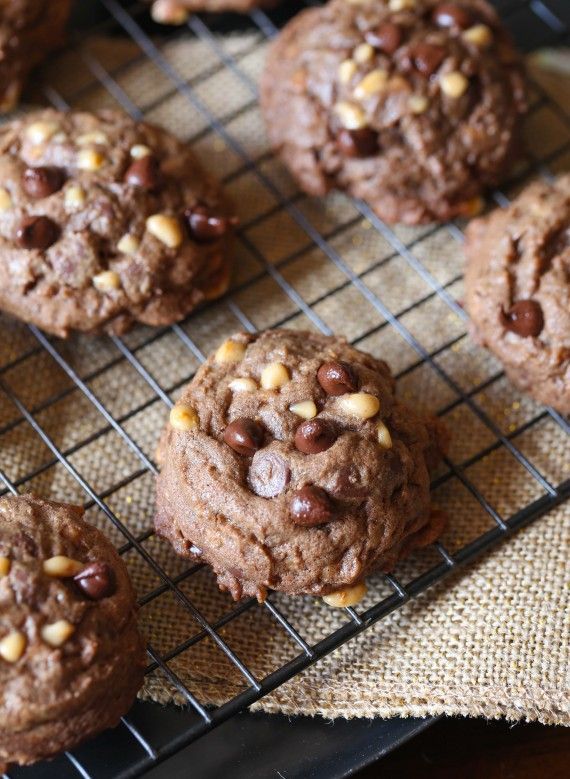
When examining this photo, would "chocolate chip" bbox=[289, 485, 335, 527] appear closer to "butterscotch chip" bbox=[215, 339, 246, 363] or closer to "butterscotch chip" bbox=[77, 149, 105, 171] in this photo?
"butterscotch chip" bbox=[215, 339, 246, 363]

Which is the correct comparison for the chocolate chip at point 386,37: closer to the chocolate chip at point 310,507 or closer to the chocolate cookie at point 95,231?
the chocolate cookie at point 95,231

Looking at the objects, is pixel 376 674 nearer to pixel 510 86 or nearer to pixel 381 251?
pixel 381 251

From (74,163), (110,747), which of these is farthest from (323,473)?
(74,163)

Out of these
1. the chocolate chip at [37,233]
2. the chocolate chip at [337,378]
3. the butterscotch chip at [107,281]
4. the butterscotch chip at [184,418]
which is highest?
the chocolate chip at [37,233]

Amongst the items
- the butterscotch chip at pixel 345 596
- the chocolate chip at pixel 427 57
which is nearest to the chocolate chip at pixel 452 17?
the chocolate chip at pixel 427 57

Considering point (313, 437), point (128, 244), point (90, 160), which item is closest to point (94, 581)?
point (313, 437)

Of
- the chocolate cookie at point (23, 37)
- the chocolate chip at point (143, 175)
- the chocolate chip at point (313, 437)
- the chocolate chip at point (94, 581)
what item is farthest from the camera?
the chocolate cookie at point (23, 37)

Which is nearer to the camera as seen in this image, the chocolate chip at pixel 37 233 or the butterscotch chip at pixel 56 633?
the butterscotch chip at pixel 56 633
